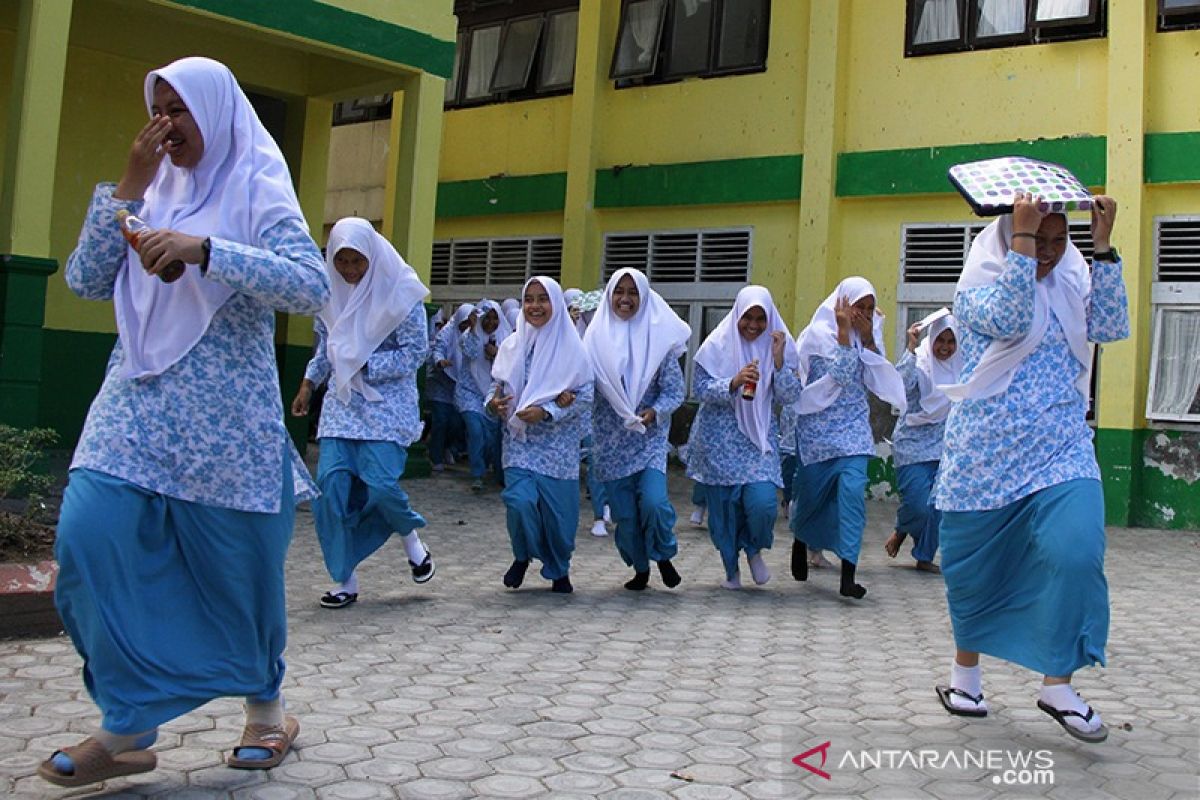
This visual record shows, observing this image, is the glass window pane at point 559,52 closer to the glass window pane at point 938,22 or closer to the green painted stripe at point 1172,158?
the glass window pane at point 938,22

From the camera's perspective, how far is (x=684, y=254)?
45.1ft

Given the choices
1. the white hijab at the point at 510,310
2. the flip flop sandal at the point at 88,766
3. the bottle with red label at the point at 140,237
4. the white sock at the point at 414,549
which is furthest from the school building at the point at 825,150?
the flip flop sandal at the point at 88,766

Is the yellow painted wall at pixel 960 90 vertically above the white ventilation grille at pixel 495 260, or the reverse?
the yellow painted wall at pixel 960 90

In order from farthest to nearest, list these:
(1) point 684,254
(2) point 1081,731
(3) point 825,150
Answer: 1. (1) point 684,254
2. (3) point 825,150
3. (2) point 1081,731

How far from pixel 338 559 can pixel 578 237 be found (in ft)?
28.7

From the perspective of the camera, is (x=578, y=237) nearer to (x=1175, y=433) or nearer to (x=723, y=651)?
(x=1175, y=433)

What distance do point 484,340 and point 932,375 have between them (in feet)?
17.0

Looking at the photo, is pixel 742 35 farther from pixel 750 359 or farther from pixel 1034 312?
pixel 1034 312

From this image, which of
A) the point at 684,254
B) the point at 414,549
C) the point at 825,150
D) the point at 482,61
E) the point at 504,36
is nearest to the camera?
the point at 414,549

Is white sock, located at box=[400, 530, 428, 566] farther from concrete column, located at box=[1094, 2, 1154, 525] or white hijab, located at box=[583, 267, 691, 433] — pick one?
concrete column, located at box=[1094, 2, 1154, 525]

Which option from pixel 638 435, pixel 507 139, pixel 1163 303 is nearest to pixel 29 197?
pixel 638 435

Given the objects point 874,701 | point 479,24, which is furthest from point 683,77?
point 874,701

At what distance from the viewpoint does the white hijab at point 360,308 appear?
585 centimetres

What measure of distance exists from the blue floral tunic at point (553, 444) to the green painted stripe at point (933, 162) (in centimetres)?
628
